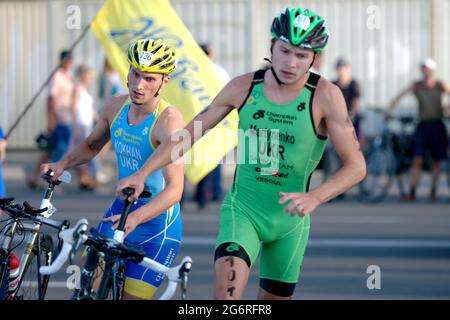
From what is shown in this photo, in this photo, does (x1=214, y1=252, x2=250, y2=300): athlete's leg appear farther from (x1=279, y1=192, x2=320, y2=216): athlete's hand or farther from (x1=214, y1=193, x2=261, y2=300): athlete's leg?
(x1=279, y1=192, x2=320, y2=216): athlete's hand

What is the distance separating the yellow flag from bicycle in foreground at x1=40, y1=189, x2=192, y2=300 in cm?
451

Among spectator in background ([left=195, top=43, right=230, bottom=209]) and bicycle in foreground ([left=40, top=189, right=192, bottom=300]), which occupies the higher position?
spectator in background ([left=195, top=43, right=230, bottom=209])

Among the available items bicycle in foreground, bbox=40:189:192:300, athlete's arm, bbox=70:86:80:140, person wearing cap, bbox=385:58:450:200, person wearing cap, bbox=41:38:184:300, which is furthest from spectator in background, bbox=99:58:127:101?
bicycle in foreground, bbox=40:189:192:300

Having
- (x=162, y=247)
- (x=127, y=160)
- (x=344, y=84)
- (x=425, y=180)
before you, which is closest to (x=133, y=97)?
(x=127, y=160)

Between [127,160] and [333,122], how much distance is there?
128 centimetres

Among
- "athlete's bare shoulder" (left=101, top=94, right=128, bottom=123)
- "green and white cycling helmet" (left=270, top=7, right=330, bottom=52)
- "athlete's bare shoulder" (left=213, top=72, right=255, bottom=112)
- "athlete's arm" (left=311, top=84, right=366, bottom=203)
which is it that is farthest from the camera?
Result: "athlete's bare shoulder" (left=101, top=94, right=128, bottom=123)

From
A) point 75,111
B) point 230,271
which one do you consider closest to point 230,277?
point 230,271

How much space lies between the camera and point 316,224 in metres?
14.8

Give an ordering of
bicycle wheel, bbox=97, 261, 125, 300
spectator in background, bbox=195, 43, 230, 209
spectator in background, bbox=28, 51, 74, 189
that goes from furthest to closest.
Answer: spectator in background, bbox=28, 51, 74, 189
spectator in background, bbox=195, 43, 230, 209
bicycle wheel, bbox=97, 261, 125, 300

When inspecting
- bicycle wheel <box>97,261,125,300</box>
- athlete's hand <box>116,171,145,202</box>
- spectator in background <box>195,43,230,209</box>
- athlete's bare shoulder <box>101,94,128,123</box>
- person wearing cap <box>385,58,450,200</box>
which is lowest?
bicycle wheel <box>97,261,125,300</box>

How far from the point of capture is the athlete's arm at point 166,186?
20.4ft

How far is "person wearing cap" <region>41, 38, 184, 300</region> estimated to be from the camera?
22.1 feet

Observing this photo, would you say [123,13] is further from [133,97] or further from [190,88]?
[133,97]
